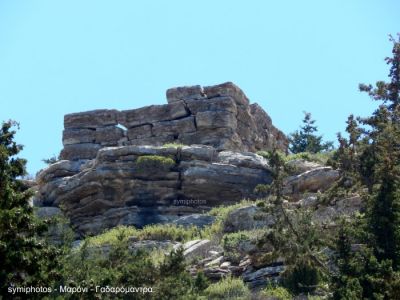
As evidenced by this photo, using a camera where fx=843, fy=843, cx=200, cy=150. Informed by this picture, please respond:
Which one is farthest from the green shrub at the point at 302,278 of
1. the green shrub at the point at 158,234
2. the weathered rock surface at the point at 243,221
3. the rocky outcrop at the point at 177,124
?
the rocky outcrop at the point at 177,124

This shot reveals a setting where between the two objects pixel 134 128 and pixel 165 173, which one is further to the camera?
pixel 134 128

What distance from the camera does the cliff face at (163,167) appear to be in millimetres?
35219

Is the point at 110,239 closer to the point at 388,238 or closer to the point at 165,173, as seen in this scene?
the point at 165,173

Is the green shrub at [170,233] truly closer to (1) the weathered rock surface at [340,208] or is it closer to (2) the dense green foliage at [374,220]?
(1) the weathered rock surface at [340,208]

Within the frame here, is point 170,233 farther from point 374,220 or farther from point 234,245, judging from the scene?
point 374,220

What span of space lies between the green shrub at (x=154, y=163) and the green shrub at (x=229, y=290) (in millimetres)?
12200

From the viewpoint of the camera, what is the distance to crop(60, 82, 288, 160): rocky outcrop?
39.5 metres

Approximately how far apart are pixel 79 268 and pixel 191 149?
1564cm

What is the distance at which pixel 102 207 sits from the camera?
117 ft

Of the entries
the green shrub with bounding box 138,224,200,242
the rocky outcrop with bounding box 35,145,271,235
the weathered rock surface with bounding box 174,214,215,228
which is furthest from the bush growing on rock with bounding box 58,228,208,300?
the rocky outcrop with bounding box 35,145,271,235

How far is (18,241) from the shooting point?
16984 mm

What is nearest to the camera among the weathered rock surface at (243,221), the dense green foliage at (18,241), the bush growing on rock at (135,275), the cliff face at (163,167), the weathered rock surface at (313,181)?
the dense green foliage at (18,241)

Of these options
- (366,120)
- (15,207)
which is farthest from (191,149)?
(15,207)

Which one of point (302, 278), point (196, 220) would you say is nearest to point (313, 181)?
point (196, 220)
